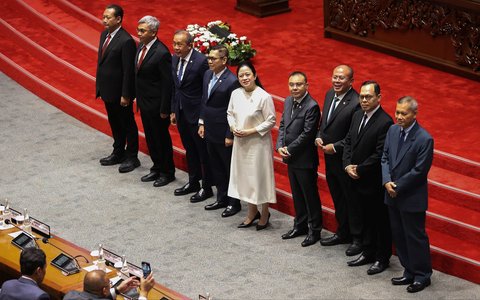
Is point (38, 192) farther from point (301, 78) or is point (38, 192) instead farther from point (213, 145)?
point (301, 78)

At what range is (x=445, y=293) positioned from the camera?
8219mm

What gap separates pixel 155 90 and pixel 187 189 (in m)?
0.90

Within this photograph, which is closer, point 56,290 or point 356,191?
point 56,290

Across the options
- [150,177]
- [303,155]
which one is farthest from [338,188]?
[150,177]

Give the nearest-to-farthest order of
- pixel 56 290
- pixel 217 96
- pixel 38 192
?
pixel 56 290 < pixel 217 96 < pixel 38 192

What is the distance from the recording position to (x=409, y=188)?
8.07 meters

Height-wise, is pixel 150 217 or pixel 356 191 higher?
pixel 356 191

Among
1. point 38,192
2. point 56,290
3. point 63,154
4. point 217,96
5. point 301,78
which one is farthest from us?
point 63,154

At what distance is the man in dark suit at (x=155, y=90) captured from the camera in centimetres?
986

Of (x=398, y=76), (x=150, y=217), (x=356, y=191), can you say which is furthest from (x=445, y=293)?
(x=398, y=76)

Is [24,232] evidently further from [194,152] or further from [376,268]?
[376,268]

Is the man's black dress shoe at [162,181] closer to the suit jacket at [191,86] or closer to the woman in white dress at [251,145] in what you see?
the suit jacket at [191,86]

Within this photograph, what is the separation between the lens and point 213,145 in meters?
9.54

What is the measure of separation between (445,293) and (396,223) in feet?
1.97
